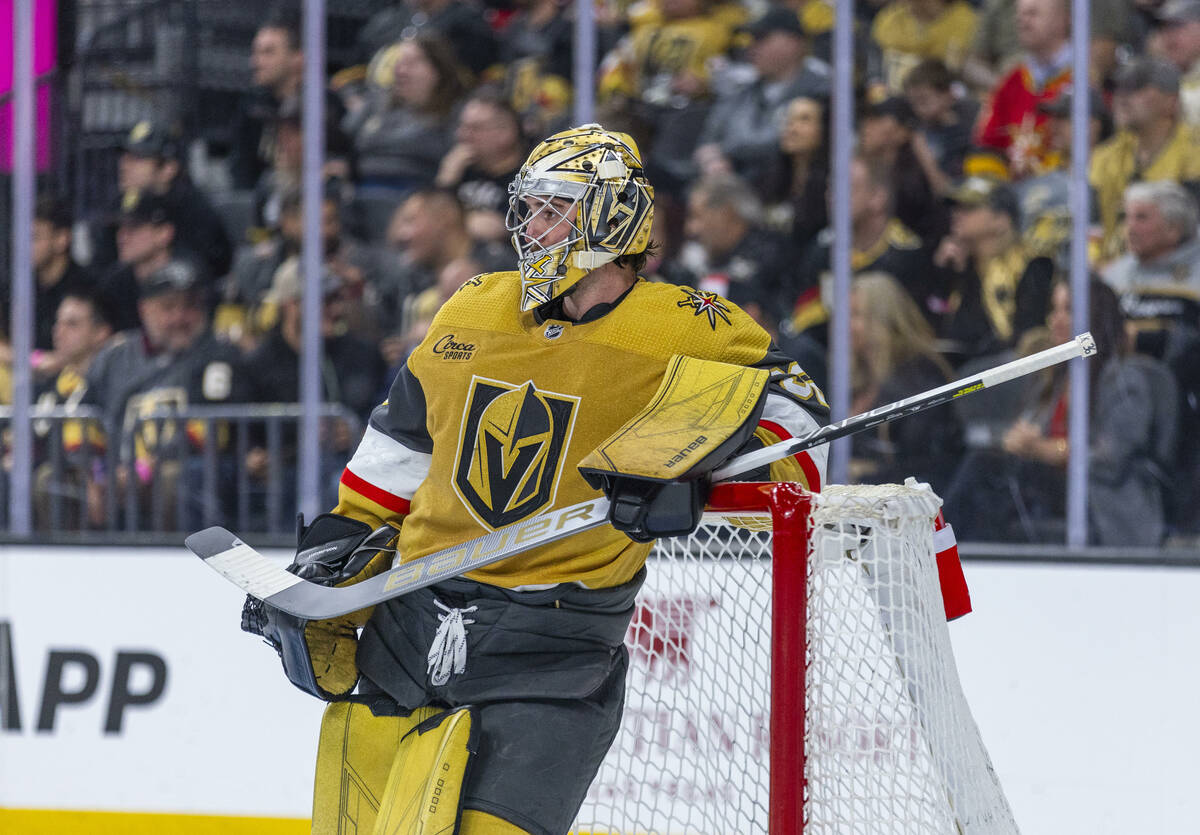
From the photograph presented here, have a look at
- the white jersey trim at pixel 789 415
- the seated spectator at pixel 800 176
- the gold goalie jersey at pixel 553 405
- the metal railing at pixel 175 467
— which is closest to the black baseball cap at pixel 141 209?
the metal railing at pixel 175 467

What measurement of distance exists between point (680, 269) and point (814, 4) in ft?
2.20

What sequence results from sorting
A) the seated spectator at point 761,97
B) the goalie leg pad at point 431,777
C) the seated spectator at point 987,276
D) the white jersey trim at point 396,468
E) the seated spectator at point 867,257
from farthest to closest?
the seated spectator at point 761,97, the seated spectator at point 867,257, the seated spectator at point 987,276, the white jersey trim at point 396,468, the goalie leg pad at point 431,777

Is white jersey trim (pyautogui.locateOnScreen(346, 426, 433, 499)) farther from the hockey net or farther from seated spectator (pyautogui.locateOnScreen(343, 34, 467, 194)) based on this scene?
seated spectator (pyautogui.locateOnScreen(343, 34, 467, 194))

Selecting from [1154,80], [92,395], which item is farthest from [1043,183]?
[92,395]

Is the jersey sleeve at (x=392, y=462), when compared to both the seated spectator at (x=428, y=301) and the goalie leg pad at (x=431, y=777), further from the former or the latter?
the seated spectator at (x=428, y=301)

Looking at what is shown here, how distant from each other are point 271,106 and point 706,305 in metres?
2.23

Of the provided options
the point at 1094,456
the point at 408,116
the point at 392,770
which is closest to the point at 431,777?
the point at 392,770

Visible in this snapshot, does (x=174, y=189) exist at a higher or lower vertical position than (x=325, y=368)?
higher

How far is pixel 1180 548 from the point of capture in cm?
267

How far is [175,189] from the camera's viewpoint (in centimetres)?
368

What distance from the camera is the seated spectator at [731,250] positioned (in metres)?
3.41

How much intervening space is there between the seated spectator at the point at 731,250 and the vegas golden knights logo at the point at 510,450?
1.78 m

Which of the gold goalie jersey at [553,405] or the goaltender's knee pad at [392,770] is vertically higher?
the gold goalie jersey at [553,405]

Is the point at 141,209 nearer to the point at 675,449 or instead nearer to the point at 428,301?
the point at 428,301
